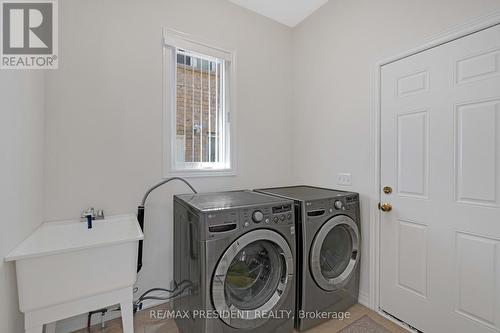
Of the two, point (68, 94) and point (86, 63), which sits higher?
point (86, 63)

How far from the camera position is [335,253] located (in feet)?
6.42

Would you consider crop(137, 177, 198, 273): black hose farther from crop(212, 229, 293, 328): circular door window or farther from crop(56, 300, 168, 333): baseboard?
crop(212, 229, 293, 328): circular door window

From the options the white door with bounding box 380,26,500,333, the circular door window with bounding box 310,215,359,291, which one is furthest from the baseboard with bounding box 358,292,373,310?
the circular door window with bounding box 310,215,359,291

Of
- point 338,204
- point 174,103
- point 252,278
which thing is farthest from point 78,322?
point 338,204

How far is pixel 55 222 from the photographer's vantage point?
1.60 m

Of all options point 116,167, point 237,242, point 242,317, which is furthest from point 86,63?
point 242,317

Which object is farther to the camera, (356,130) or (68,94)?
(356,130)

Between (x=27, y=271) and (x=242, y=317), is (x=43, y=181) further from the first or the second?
(x=242, y=317)

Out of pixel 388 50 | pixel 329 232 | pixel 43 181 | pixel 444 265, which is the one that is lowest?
pixel 444 265

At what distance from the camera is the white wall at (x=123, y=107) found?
1636 mm

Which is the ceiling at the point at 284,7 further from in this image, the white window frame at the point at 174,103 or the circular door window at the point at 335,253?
the circular door window at the point at 335,253

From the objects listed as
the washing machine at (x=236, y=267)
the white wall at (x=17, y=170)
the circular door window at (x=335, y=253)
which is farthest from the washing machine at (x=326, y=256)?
the white wall at (x=17, y=170)

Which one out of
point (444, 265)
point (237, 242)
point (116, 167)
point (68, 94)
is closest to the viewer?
point (237, 242)

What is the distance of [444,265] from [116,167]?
247cm
